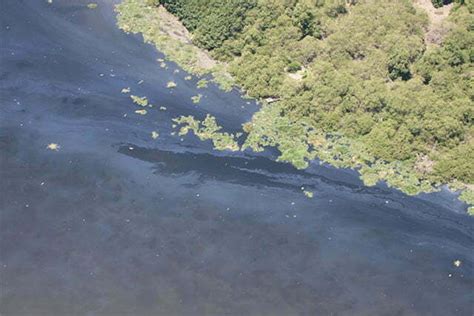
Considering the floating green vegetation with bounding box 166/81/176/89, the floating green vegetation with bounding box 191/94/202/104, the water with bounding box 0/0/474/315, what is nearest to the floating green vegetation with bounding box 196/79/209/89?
the water with bounding box 0/0/474/315

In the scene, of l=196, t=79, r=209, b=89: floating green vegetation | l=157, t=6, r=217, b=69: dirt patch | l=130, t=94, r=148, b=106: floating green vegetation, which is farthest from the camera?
l=157, t=6, r=217, b=69: dirt patch

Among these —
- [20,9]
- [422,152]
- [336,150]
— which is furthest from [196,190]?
[20,9]

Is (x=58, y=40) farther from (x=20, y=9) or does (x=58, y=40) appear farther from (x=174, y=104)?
(x=174, y=104)

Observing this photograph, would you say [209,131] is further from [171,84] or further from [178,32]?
[178,32]

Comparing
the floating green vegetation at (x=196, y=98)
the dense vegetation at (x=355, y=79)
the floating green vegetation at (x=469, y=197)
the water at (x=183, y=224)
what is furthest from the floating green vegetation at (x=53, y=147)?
the floating green vegetation at (x=469, y=197)

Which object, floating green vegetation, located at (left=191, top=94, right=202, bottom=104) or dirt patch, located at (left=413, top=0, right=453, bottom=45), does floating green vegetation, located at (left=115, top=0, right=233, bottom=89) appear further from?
dirt patch, located at (left=413, top=0, right=453, bottom=45)
